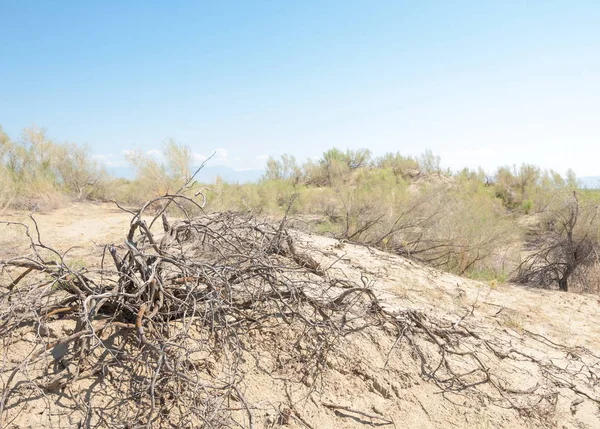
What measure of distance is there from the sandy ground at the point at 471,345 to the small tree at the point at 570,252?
1.05 metres

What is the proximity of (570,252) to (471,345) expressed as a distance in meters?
5.99

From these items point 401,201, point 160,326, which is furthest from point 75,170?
point 160,326

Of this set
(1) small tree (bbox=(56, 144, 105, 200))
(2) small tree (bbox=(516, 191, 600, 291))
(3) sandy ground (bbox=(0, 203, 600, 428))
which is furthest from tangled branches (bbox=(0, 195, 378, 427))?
(1) small tree (bbox=(56, 144, 105, 200))

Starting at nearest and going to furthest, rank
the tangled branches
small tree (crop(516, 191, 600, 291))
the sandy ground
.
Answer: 1. the tangled branches
2. the sandy ground
3. small tree (crop(516, 191, 600, 291))

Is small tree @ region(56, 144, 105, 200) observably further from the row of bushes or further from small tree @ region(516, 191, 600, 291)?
small tree @ region(516, 191, 600, 291)

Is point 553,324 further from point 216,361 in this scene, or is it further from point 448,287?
point 216,361

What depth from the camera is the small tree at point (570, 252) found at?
8984 mm

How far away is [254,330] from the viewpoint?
3768 millimetres

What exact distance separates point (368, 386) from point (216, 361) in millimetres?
1270

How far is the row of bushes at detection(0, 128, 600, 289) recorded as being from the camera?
9.43 metres

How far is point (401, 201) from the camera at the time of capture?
12.7 m

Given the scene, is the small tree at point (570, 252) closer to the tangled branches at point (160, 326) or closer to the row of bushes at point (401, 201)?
the row of bushes at point (401, 201)

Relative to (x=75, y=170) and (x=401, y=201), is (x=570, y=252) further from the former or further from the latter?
(x=75, y=170)

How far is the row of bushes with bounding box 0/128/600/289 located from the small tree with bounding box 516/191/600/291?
2 cm
